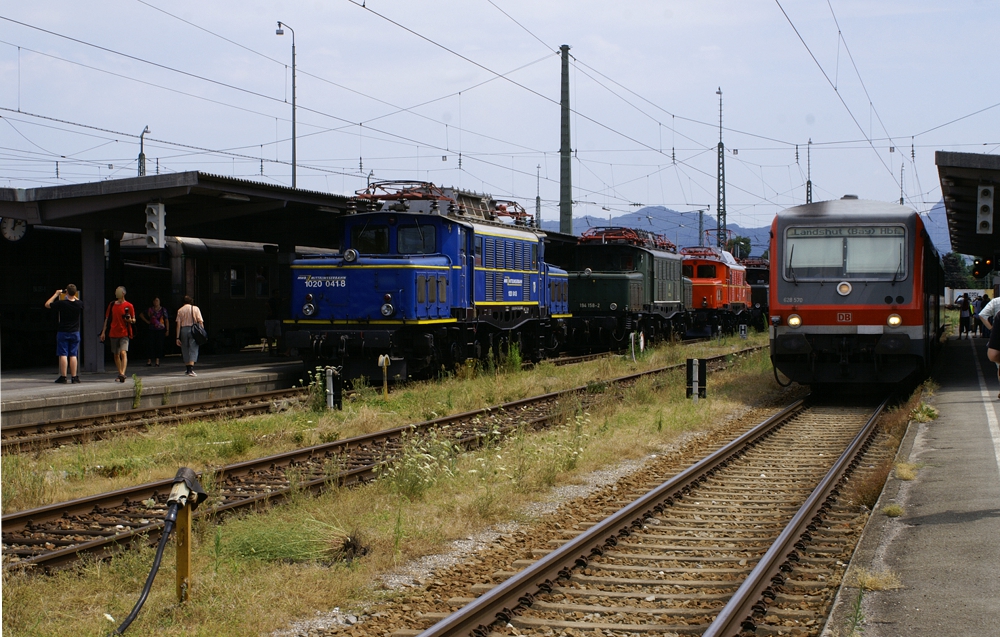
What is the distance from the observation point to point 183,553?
5969 millimetres

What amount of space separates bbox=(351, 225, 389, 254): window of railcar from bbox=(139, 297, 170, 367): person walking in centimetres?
487

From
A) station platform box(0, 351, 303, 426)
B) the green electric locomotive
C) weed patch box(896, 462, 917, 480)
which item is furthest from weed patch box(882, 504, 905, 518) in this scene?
the green electric locomotive

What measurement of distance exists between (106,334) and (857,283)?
45.6 ft

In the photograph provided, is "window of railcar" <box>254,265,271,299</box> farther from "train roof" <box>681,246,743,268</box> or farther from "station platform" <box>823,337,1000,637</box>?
"station platform" <box>823,337,1000,637</box>

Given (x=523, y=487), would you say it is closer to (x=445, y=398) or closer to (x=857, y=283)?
(x=445, y=398)

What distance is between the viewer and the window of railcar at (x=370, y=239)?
1872 centimetres

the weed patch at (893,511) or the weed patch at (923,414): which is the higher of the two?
the weed patch at (923,414)

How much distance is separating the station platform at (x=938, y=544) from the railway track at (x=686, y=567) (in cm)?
31

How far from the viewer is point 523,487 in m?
9.45

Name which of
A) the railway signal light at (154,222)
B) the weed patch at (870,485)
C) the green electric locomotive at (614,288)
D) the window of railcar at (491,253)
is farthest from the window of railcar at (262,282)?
the weed patch at (870,485)

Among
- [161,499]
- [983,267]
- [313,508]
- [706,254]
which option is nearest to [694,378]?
[313,508]

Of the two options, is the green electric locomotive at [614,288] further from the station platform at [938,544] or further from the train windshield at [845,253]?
the station platform at [938,544]

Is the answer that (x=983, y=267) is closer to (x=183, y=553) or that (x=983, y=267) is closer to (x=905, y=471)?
(x=905, y=471)

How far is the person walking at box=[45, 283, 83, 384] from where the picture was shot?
53.7 feet
